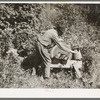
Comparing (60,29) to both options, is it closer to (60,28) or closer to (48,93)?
(60,28)

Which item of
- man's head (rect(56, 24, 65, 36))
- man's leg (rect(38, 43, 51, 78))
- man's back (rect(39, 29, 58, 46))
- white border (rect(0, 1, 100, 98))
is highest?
man's head (rect(56, 24, 65, 36))

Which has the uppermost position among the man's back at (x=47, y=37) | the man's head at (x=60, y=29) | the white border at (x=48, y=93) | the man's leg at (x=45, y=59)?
the man's head at (x=60, y=29)

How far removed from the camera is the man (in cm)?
119

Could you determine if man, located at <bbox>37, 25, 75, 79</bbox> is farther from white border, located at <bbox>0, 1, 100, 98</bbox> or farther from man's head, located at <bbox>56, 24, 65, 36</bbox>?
white border, located at <bbox>0, 1, 100, 98</bbox>

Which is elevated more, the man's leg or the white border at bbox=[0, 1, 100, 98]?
the man's leg

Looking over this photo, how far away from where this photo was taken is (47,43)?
1192 mm

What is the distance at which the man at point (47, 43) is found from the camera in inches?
46.7

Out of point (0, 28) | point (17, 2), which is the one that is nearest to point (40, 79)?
point (0, 28)

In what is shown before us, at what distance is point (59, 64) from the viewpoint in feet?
3.91

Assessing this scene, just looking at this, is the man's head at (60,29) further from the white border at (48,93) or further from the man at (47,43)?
the white border at (48,93)

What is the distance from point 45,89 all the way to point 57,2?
551 mm

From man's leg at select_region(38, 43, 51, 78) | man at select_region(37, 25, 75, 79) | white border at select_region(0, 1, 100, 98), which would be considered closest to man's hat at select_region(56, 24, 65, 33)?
man at select_region(37, 25, 75, 79)

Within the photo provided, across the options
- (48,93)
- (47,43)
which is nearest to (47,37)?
(47,43)

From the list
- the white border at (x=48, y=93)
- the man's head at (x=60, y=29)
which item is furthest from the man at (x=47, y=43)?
the white border at (x=48, y=93)
